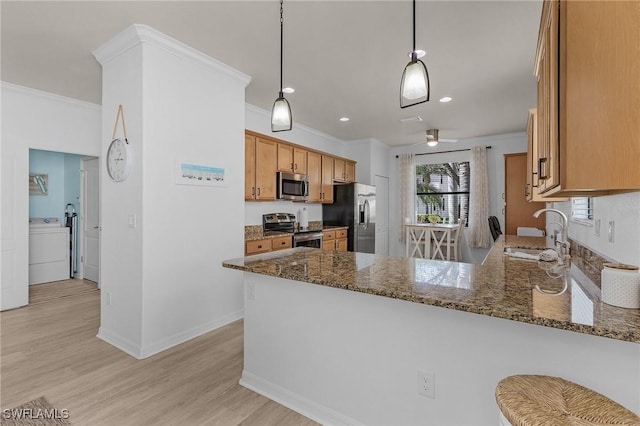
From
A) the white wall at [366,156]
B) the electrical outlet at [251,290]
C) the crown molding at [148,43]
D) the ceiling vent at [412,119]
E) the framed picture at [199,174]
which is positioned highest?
the ceiling vent at [412,119]

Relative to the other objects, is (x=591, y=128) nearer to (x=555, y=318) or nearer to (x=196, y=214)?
(x=555, y=318)

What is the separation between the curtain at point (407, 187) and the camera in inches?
278

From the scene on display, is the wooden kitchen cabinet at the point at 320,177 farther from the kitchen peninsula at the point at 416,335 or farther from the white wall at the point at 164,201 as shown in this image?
the kitchen peninsula at the point at 416,335

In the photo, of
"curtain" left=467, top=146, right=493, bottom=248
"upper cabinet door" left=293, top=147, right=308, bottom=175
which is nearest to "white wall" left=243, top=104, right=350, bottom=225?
"upper cabinet door" left=293, top=147, right=308, bottom=175

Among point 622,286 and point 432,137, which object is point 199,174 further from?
point 432,137

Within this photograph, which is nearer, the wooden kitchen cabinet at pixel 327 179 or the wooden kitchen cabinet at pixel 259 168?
the wooden kitchen cabinet at pixel 259 168

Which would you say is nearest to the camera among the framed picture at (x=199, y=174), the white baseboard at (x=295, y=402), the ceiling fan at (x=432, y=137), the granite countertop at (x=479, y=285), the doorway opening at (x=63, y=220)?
the granite countertop at (x=479, y=285)

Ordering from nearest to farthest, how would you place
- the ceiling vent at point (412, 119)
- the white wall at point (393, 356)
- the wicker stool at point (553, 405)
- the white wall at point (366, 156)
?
the wicker stool at point (553, 405)
the white wall at point (393, 356)
the ceiling vent at point (412, 119)
the white wall at point (366, 156)

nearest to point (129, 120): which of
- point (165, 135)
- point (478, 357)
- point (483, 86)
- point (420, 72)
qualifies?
point (165, 135)

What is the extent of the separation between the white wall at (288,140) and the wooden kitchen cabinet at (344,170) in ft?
0.89

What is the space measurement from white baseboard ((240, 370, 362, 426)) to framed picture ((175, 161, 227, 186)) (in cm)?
171

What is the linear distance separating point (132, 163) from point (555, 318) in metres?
2.96

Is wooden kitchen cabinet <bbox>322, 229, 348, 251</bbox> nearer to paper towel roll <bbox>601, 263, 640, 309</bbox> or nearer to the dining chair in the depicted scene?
the dining chair

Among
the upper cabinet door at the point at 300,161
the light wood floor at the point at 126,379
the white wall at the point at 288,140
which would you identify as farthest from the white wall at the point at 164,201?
the upper cabinet door at the point at 300,161
